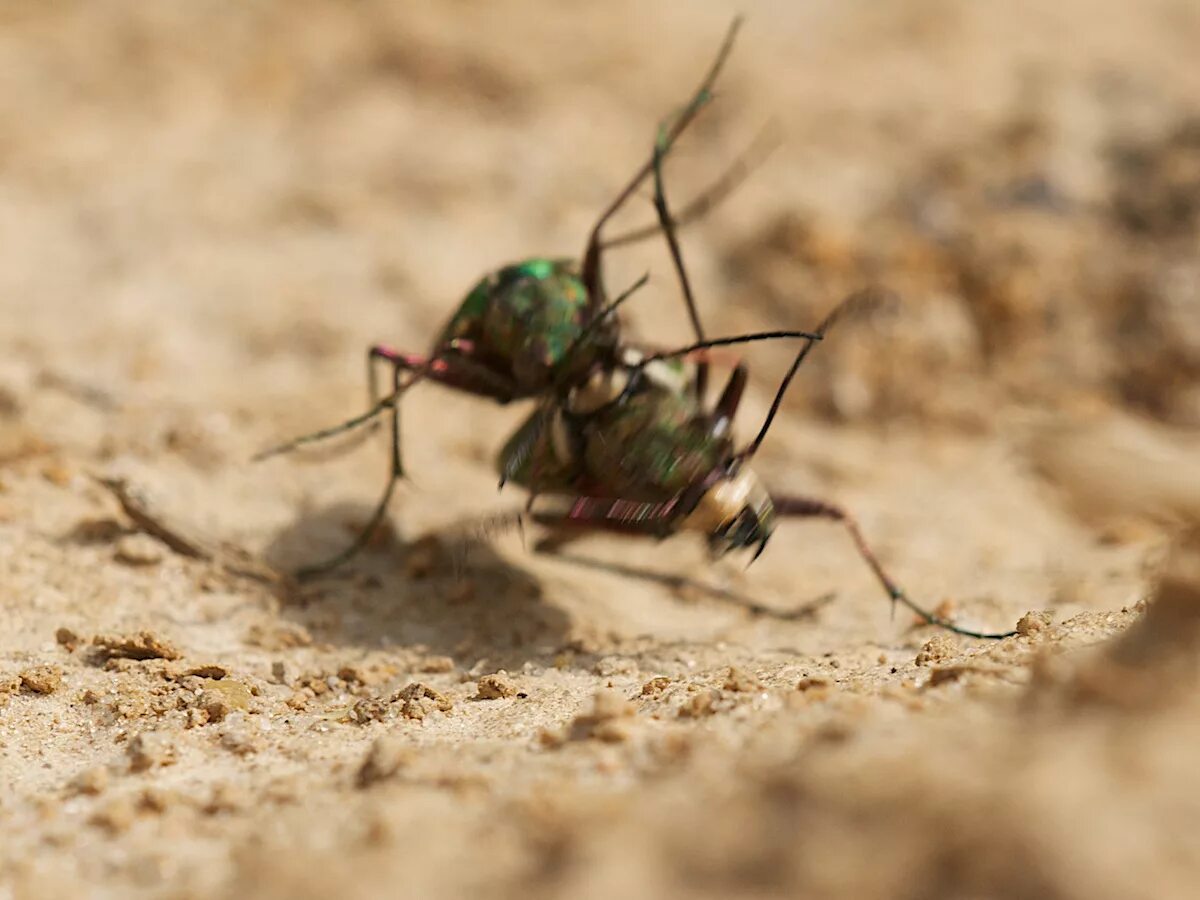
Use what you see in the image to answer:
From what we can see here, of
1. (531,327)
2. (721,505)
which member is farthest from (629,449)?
(531,327)

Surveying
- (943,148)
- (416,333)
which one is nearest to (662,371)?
(416,333)

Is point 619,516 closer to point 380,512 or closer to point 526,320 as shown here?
point 526,320

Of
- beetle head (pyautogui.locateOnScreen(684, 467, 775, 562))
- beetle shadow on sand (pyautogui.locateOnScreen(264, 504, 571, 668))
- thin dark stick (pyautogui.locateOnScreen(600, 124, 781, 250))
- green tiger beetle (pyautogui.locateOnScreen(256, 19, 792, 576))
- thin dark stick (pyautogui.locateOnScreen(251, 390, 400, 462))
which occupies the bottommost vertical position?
beetle shadow on sand (pyautogui.locateOnScreen(264, 504, 571, 668))

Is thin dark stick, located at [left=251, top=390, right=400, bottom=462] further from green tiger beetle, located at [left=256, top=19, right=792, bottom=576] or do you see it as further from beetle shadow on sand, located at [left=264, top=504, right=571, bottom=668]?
beetle shadow on sand, located at [left=264, top=504, right=571, bottom=668]

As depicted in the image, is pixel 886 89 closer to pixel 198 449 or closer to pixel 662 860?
pixel 198 449

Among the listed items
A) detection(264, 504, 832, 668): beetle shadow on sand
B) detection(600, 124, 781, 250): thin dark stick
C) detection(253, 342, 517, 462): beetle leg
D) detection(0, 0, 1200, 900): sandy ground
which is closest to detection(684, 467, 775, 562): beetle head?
detection(0, 0, 1200, 900): sandy ground

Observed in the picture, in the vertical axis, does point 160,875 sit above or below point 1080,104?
below

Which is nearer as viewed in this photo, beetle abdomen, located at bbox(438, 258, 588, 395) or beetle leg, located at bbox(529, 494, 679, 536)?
beetle leg, located at bbox(529, 494, 679, 536)
